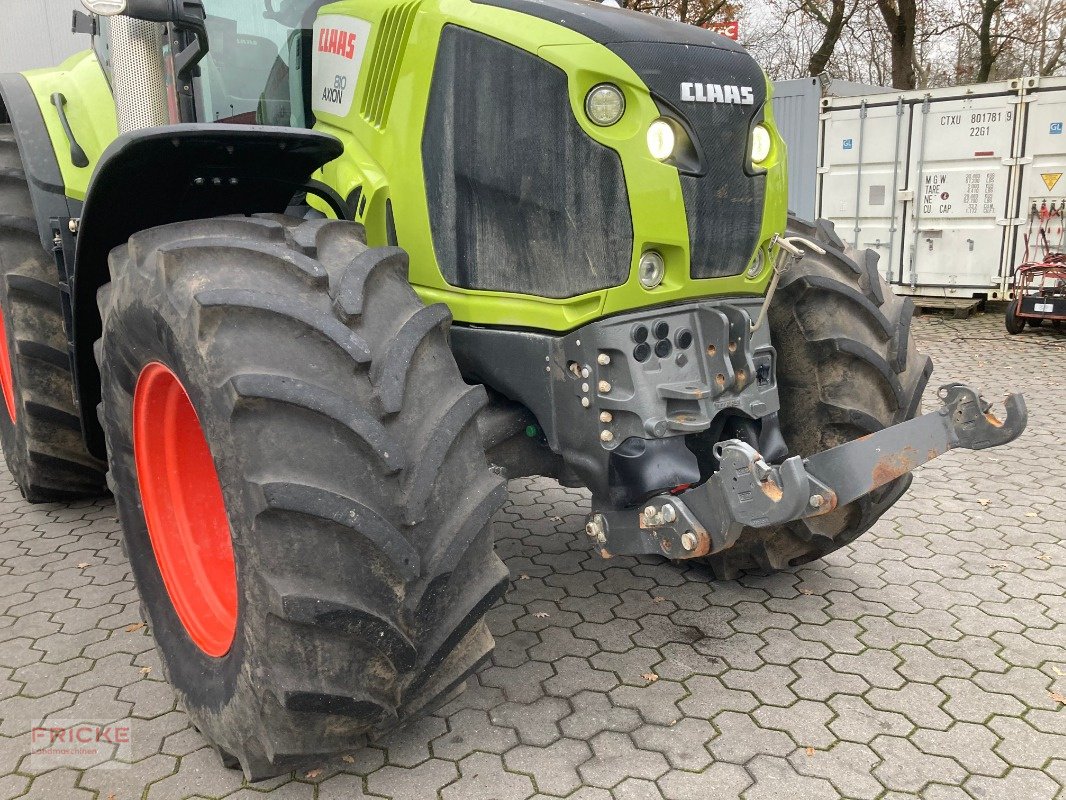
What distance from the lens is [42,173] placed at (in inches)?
135

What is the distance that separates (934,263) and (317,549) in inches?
377

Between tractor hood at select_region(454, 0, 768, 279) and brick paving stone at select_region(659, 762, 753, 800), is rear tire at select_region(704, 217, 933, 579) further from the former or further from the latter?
brick paving stone at select_region(659, 762, 753, 800)

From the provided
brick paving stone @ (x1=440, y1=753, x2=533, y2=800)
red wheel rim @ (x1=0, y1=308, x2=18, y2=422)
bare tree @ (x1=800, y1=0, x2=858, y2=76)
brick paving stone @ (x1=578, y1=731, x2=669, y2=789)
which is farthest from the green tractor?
bare tree @ (x1=800, y1=0, x2=858, y2=76)

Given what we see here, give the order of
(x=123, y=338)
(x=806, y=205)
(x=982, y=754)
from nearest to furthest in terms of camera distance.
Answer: (x=123, y=338) → (x=982, y=754) → (x=806, y=205)

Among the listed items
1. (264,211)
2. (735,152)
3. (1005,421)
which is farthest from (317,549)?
(1005,421)

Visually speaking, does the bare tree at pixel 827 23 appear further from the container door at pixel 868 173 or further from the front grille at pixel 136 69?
the front grille at pixel 136 69

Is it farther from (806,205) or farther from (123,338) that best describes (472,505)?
(806,205)

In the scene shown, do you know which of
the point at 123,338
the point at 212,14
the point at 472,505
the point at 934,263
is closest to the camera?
the point at 472,505

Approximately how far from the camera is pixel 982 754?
2500 mm

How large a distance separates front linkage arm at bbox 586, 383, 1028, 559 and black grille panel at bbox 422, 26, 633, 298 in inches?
23.2

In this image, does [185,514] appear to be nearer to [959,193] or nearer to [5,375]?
[5,375]

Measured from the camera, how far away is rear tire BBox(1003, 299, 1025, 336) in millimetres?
8836

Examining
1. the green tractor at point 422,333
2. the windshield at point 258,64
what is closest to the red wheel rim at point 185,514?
the green tractor at point 422,333

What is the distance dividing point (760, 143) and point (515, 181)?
2.25 ft
